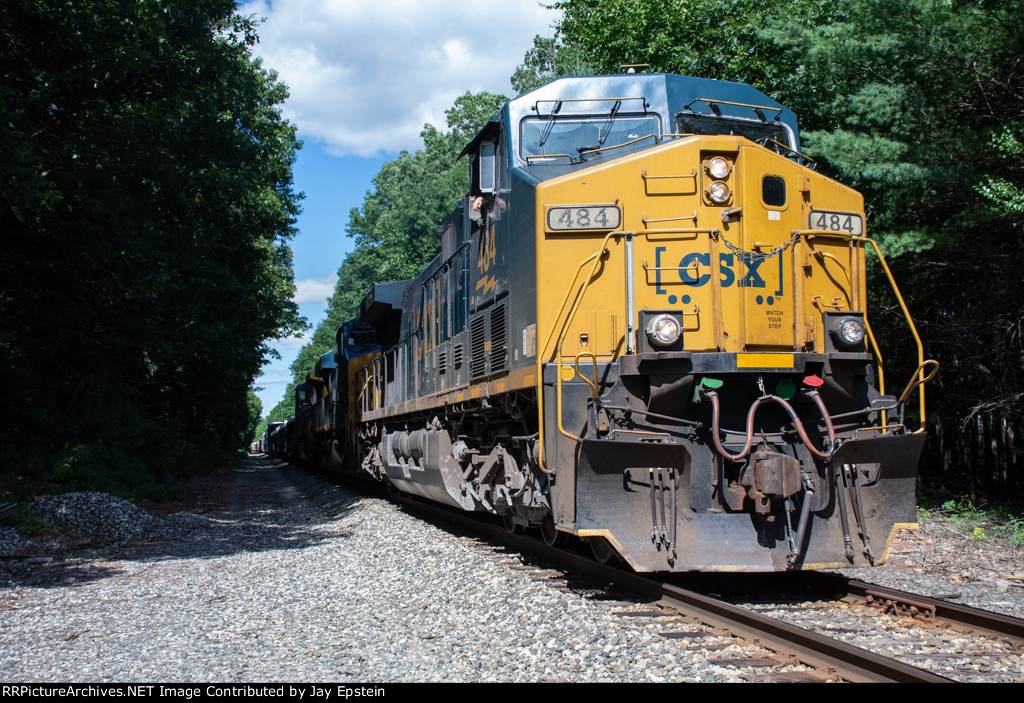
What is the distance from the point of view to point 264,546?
31.4ft

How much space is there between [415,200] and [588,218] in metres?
35.4

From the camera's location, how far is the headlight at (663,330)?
5.41m

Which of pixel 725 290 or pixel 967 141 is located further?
pixel 967 141

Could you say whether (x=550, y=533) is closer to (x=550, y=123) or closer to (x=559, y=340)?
(x=559, y=340)

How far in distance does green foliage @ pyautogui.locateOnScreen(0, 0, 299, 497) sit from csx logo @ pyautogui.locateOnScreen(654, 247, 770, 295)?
765 cm

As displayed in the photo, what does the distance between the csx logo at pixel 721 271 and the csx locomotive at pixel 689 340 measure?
0.01 m

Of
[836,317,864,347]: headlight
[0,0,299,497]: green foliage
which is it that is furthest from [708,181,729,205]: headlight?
[0,0,299,497]: green foliage

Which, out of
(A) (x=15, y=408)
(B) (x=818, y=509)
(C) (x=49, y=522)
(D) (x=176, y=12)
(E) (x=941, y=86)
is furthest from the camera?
(D) (x=176, y=12)

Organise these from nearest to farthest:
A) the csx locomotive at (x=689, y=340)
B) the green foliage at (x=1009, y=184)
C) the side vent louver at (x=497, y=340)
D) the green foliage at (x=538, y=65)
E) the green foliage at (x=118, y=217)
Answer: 1. the csx locomotive at (x=689, y=340)
2. the side vent louver at (x=497, y=340)
3. the green foliage at (x=1009, y=184)
4. the green foliage at (x=118, y=217)
5. the green foliage at (x=538, y=65)

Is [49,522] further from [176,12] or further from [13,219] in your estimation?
[176,12]

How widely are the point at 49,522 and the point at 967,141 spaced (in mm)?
12028

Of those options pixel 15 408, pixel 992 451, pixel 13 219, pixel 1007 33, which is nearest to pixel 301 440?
pixel 15 408

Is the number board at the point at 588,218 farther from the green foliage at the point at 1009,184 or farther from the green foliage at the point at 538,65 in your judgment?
the green foliage at the point at 538,65

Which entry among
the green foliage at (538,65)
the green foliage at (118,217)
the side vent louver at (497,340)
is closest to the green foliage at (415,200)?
the green foliage at (538,65)
